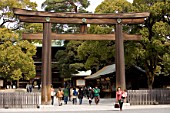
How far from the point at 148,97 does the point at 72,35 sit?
7852 millimetres

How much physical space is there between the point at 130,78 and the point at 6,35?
14601 mm

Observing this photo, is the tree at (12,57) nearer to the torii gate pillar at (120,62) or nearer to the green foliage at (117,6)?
the green foliage at (117,6)

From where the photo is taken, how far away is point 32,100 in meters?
22.0

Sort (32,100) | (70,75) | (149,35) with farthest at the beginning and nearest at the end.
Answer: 1. (70,75)
2. (149,35)
3. (32,100)

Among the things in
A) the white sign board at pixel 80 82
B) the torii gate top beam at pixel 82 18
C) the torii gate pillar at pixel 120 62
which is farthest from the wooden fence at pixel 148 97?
the white sign board at pixel 80 82

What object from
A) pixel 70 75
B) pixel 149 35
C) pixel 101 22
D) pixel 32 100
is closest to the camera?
pixel 32 100

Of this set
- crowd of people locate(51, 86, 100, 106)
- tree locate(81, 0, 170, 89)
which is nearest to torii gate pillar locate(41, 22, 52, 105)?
crowd of people locate(51, 86, 100, 106)

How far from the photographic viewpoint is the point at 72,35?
23297 millimetres

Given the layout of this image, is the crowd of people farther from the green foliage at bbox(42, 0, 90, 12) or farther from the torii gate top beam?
the green foliage at bbox(42, 0, 90, 12)

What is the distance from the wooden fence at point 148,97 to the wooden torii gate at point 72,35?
108cm

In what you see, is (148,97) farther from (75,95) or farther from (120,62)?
(75,95)

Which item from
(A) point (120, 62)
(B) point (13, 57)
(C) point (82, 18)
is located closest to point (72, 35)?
(C) point (82, 18)

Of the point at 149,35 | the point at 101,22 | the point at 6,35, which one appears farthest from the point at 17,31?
the point at 149,35

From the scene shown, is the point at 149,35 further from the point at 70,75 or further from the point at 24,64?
the point at 70,75
